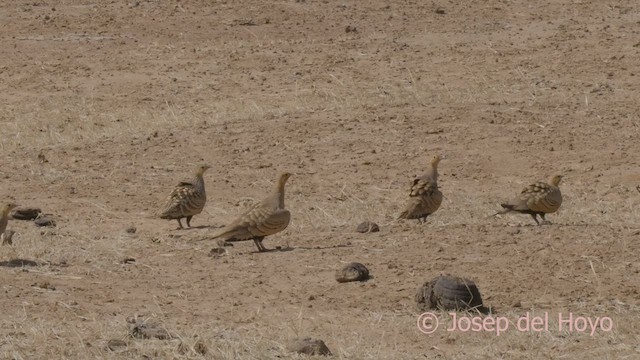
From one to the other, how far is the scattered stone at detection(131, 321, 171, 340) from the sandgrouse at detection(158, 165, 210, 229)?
14.2ft

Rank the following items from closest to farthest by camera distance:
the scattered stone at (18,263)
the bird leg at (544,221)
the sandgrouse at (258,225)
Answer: the scattered stone at (18,263) < the sandgrouse at (258,225) < the bird leg at (544,221)

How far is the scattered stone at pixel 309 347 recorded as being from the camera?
920cm

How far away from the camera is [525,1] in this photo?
82.3 feet

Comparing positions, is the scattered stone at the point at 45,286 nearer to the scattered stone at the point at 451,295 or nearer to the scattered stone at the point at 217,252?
the scattered stone at the point at 217,252

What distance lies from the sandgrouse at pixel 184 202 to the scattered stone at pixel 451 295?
3.99 metres

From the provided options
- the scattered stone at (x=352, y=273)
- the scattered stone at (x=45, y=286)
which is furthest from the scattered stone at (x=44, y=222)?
the scattered stone at (x=352, y=273)

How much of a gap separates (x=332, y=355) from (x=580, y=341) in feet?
5.59

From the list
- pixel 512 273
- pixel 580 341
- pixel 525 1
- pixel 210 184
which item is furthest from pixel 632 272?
pixel 525 1

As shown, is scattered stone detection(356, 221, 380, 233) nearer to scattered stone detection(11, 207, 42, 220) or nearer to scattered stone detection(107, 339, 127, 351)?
scattered stone detection(11, 207, 42, 220)

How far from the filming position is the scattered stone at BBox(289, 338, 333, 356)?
9.20 meters

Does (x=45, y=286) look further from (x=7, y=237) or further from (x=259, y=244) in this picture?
(x=259, y=244)

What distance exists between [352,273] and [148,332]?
2250 millimetres

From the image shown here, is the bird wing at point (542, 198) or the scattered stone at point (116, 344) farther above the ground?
the bird wing at point (542, 198)

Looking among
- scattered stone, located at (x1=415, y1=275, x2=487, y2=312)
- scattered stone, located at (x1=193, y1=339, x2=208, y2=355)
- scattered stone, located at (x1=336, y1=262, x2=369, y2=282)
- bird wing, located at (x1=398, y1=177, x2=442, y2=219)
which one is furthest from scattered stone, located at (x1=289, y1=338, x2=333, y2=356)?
bird wing, located at (x1=398, y1=177, x2=442, y2=219)
